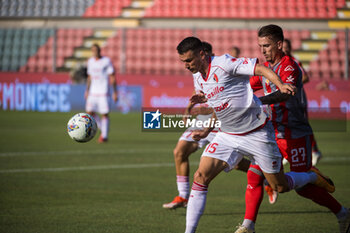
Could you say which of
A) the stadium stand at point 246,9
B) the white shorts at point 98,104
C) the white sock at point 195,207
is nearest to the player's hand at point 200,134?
the white sock at point 195,207

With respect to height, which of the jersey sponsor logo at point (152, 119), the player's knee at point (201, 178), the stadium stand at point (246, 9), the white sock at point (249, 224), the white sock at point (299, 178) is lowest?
the white sock at point (249, 224)

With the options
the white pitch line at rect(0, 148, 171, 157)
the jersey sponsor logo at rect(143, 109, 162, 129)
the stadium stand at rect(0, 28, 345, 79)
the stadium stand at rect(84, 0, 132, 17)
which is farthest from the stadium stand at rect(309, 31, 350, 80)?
the jersey sponsor logo at rect(143, 109, 162, 129)

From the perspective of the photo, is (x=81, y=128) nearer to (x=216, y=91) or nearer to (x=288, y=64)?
(x=216, y=91)

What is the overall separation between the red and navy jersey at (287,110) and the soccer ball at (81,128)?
1.95 metres

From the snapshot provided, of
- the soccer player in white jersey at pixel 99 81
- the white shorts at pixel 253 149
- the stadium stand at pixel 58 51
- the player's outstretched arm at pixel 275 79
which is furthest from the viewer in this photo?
the stadium stand at pixel 58 51

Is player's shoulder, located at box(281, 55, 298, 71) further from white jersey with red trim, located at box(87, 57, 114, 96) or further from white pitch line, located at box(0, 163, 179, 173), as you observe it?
white jersey with red trim, located at box(87, 57, 114, 96)

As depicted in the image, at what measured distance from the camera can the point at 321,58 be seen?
89.0 ft

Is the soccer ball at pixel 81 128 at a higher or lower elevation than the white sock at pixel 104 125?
higher

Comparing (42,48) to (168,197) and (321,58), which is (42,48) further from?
(168,197)

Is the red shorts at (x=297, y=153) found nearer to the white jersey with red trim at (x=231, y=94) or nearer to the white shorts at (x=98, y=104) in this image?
the white jersey with red trim at (x=231, y=94)

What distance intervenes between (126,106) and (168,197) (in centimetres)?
1597

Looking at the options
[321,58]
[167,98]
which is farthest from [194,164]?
[321,58]

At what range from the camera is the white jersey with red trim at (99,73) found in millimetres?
16453

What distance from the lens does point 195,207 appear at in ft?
18.7
